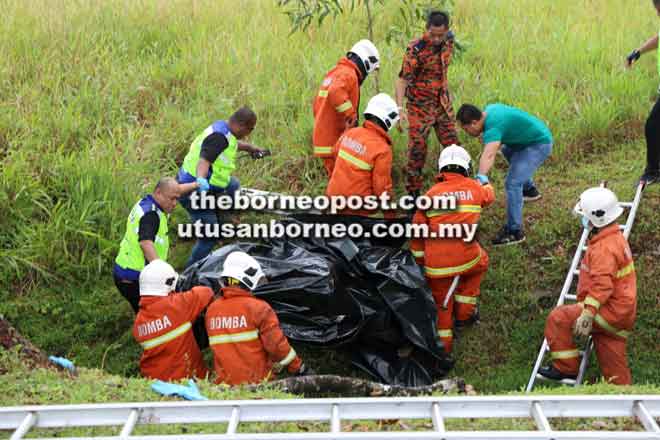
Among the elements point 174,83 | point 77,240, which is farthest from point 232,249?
point 174,83

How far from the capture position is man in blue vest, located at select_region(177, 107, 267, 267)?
6.14 m

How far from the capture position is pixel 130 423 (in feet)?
11.1

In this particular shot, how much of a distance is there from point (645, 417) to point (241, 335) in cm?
250

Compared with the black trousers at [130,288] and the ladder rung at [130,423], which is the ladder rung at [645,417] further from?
the black trousers at [130,288]

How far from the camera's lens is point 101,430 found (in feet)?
12.8

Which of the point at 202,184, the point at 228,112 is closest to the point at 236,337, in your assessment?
the point at 202,184

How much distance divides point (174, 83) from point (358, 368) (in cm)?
406

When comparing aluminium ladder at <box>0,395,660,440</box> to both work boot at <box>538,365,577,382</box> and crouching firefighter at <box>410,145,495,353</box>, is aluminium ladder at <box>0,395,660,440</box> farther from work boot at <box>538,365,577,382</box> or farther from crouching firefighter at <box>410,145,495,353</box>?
crouching firefighter at <box>410,145,495,353</box>

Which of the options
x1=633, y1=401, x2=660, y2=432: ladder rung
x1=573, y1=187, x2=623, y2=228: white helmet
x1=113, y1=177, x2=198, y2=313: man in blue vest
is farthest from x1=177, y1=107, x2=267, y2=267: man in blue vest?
x1=633, y1=401, x2=660, y2=432: ladder rung

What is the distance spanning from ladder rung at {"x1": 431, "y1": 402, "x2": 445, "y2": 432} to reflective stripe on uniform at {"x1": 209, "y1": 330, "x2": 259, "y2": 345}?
184 cm

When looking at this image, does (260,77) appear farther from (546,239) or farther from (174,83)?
(546,239)

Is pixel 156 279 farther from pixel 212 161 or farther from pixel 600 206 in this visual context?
pixel 600 206

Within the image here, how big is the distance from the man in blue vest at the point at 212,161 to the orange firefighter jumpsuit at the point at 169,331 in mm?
1133

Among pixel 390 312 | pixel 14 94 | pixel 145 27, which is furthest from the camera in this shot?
pixel 145 27
